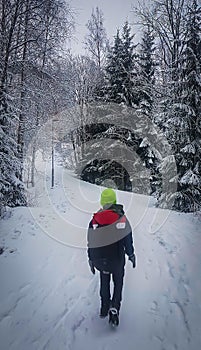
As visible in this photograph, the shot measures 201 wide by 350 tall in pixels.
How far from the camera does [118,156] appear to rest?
14.9 m

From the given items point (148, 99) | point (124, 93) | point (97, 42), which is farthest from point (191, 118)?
point (97, 42)

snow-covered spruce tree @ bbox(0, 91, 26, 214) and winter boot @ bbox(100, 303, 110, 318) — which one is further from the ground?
snow-covered spruce tree @ bbox(0, 91, 26, 214)

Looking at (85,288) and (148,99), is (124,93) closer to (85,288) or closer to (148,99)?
(148,99)

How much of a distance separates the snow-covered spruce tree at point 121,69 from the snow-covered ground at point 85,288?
10172mm

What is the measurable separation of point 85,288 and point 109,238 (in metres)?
1.57

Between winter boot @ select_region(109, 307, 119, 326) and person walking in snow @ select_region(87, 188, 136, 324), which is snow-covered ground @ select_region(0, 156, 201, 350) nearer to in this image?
winter boot @ select_region(109, 307, 119, 326)

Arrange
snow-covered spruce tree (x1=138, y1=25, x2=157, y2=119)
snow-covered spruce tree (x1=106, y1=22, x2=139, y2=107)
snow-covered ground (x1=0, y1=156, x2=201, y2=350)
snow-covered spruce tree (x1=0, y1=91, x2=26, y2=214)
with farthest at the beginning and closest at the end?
snow-covered spruce tree (x1=106, y1=22, x2=139, y2=107) < snow-covered spruce tree (x1=138, y1=25, x2=157, y2=119) < snow-covered spruce tree (x1=0, y1=91, x2=26, y2=214) < snow-covered ground (x1=0, y1=156, x2=201, y2=350)

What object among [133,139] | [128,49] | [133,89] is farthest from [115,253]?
[128,49]

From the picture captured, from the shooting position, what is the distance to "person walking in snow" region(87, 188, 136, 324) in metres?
3.23

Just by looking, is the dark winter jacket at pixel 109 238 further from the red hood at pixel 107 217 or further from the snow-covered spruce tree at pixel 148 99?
the snow-covered spruce tree at pixel 148 99

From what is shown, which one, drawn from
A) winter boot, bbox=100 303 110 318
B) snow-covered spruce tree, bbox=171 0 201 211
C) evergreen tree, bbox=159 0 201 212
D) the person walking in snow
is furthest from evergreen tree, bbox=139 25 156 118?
winter boot, bbox=100 303 110 318

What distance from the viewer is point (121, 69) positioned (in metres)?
15.0

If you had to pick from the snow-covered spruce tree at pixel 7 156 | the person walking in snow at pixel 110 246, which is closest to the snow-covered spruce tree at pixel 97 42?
the snow-covered spruce tree at pixel 7 156

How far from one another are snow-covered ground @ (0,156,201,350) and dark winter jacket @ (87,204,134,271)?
3.19ft
